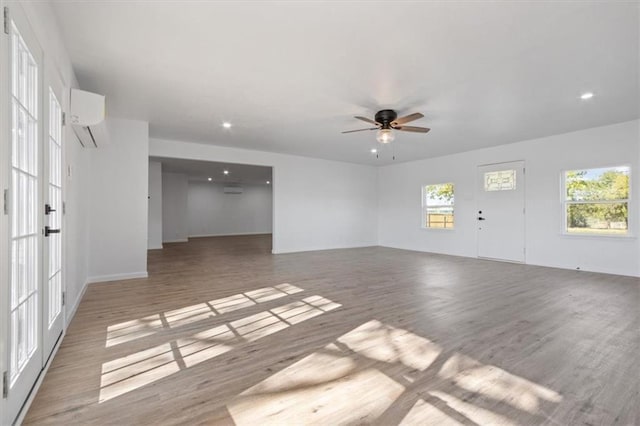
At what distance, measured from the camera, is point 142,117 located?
4.90 m

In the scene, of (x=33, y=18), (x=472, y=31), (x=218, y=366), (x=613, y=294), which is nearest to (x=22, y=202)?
(x=33, y=18)

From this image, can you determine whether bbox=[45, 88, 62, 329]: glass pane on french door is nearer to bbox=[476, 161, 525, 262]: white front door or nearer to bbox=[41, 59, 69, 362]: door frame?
bbox=[41, 59, 69, 362]: door frame

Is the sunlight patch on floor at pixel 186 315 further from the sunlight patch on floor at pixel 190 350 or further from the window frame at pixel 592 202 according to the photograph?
the window frame at pixel 592 202

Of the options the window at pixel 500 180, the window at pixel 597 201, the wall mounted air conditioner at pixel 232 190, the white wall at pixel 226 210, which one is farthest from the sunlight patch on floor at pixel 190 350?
the wall mounted air conditioner at pixel 232 190

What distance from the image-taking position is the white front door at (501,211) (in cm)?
648

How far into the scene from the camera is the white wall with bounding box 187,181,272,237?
13.1 m

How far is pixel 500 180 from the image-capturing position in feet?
22.4

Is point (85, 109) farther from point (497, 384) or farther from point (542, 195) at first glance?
point (542, 195)

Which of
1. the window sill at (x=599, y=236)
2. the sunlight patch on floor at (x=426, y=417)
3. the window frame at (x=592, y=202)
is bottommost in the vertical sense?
the sunlight patch on floor at (x=426, y=417)

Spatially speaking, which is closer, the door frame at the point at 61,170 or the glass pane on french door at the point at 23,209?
the glass pane on french door at the point at 23,209

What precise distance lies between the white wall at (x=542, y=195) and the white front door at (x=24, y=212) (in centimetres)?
757

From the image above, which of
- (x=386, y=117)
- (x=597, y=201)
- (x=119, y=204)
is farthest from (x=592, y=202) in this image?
(x=119, y=204)

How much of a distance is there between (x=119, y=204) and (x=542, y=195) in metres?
7.91

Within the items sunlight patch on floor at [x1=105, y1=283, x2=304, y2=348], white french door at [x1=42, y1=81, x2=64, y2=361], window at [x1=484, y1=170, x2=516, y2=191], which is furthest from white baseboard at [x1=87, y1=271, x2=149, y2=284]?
window at [x1=484, y1=170, x2=516, y2=191]
